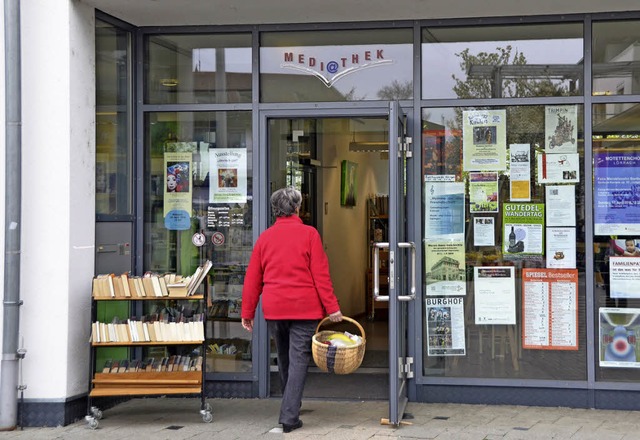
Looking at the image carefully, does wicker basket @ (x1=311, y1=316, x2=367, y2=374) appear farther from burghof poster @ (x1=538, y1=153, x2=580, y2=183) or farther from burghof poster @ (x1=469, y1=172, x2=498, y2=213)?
burghof poster @ (x1=538, y1=153, x2=580, y2=183)

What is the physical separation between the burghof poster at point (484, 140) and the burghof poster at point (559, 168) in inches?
12.1

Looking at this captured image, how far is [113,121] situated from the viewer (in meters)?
7.71

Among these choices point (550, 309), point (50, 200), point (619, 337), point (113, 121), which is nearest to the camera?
point (50, 200)

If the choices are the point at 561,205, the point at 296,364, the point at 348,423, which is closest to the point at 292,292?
the point at 296,364

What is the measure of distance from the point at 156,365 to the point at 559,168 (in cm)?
361

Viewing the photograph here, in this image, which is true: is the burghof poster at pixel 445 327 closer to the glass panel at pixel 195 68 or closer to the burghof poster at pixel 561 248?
the burghof poster at pixel 561 248

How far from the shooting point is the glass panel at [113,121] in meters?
7.50

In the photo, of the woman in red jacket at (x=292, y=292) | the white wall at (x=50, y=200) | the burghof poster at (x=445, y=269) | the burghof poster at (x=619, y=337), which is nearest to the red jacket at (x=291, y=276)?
the woman in red jacket at (x=292, y=292)

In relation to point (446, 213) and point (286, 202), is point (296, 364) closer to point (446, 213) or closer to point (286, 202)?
point (286, 202)

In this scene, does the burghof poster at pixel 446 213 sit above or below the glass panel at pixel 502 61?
below

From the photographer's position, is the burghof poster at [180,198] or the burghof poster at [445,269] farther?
the burghof poster at [180,198]

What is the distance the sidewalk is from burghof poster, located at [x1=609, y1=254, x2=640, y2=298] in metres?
0.96

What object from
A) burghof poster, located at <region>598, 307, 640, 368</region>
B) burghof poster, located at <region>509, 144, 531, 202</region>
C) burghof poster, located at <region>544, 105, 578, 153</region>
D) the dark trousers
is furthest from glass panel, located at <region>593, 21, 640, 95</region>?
the dark trousers

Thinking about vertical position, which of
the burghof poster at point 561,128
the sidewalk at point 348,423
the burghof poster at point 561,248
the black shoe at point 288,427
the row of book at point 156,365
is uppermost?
the burghof poster at point 561,128
